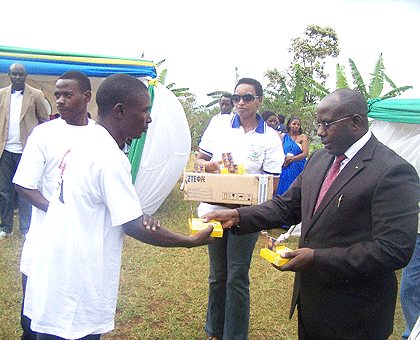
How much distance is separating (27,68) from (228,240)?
418 centimetres

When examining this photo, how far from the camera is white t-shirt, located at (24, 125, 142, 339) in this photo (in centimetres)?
167

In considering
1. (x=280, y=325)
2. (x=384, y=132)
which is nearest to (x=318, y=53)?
(x=384, y=132)

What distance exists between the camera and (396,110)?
388cm

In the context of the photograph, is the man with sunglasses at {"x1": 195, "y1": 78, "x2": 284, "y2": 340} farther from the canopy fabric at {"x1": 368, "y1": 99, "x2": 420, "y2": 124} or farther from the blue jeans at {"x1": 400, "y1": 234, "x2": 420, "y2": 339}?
the canopy fabric at {"x1": 368, "y1": 99, "x2": 420, "y2": 124}

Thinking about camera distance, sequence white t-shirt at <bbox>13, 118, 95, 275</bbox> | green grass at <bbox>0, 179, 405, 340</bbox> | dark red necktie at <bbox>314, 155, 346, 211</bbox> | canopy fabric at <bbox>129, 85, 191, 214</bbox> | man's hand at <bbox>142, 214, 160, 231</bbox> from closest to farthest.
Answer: man's hand at <bbox>142, 214, 160, 231</bbox>, dark red necktie at <bbox>314, 155, 346, 211</bbox>, white t-shirt at <bbox>13, 118, 95, 275</bbox>, green grass at <bbox>0, 179, 405, 340</bbox>, canopy fabric at <bbox>129, 85, 191, 214</bbox>

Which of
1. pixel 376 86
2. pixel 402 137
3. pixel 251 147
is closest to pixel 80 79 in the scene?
pixel 251 147

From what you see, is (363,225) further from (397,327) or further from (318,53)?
(318,53)

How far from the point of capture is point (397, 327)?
12.5ft

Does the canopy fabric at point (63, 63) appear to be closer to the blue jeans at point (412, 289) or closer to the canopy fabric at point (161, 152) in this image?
the canopy fabric at point (161, 152)

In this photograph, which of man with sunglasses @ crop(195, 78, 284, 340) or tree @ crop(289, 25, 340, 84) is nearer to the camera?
man with sunglasses @ crop(195, 78, 284, 340)

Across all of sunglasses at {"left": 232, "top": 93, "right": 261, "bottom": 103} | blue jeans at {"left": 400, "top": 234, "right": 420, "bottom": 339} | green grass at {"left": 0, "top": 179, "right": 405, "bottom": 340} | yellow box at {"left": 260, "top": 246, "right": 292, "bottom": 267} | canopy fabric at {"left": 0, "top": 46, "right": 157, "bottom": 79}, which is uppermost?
canopy fabric at {"left": 0, "top": 46, "right": 157, "bottom": 79}

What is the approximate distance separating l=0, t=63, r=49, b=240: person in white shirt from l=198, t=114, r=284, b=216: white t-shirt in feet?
11.1

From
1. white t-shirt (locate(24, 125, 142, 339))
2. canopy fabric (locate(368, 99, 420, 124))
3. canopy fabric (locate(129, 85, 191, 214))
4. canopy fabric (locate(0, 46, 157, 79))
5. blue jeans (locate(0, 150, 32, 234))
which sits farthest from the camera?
canopy fabric (locate(129, 85, 191, 214))

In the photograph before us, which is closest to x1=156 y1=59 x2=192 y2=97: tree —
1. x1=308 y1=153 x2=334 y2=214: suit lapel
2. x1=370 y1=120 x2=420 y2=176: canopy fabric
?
x1=370 y1=120 x2=420 y2=176: canopy fabric
